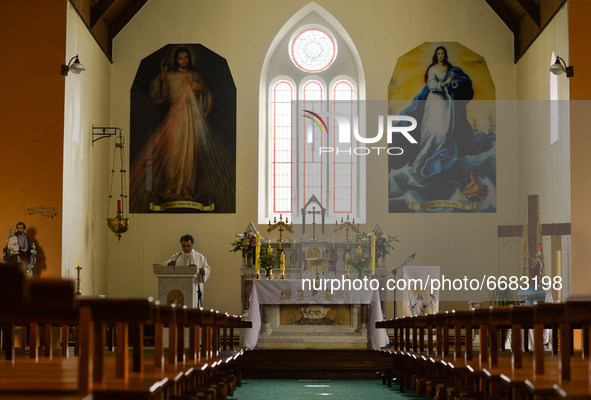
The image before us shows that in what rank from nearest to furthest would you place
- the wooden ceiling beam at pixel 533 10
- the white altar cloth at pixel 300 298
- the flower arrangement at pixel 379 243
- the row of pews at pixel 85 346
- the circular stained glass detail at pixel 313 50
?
the row of pews at pixel 85 346 → the white altar cloth at pixel 300 298 → the flower arrangement at pixel 379 243 → the wooden ceiling beam at pixel 533 10 → the circular stained glass detail at pixel 313 50

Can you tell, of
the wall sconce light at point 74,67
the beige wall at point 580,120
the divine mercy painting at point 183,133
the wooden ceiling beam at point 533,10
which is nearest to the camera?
the wall sconce light at point 74,67

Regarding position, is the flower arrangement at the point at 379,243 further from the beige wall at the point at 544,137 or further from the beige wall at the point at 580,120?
the beige wall at the point at 580,120

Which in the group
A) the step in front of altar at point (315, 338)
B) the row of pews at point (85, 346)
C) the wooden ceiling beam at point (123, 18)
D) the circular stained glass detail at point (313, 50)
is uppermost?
the wooden ceiling beam at point (123, 18)

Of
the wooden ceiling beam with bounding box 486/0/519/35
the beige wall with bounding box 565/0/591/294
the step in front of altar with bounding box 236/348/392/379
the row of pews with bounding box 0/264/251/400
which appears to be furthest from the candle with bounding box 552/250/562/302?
the row of pews with bounding box 0/264/251/400

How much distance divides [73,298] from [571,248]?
10.9m

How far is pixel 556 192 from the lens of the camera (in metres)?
14.1

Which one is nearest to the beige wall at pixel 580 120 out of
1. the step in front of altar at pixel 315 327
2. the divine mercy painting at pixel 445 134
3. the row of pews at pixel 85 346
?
the step in front of altar at pixel 315 327

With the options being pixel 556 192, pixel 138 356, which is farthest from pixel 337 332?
pixel 138 356

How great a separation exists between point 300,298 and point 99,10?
688 centimetres

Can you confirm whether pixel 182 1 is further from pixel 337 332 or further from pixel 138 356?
pixel 138 356

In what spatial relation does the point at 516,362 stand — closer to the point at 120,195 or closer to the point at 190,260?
the point at 190,260

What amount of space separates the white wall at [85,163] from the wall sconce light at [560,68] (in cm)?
747

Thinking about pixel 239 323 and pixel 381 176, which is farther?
pixel 381 176

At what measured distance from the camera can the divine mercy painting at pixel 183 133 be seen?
1673 cm
